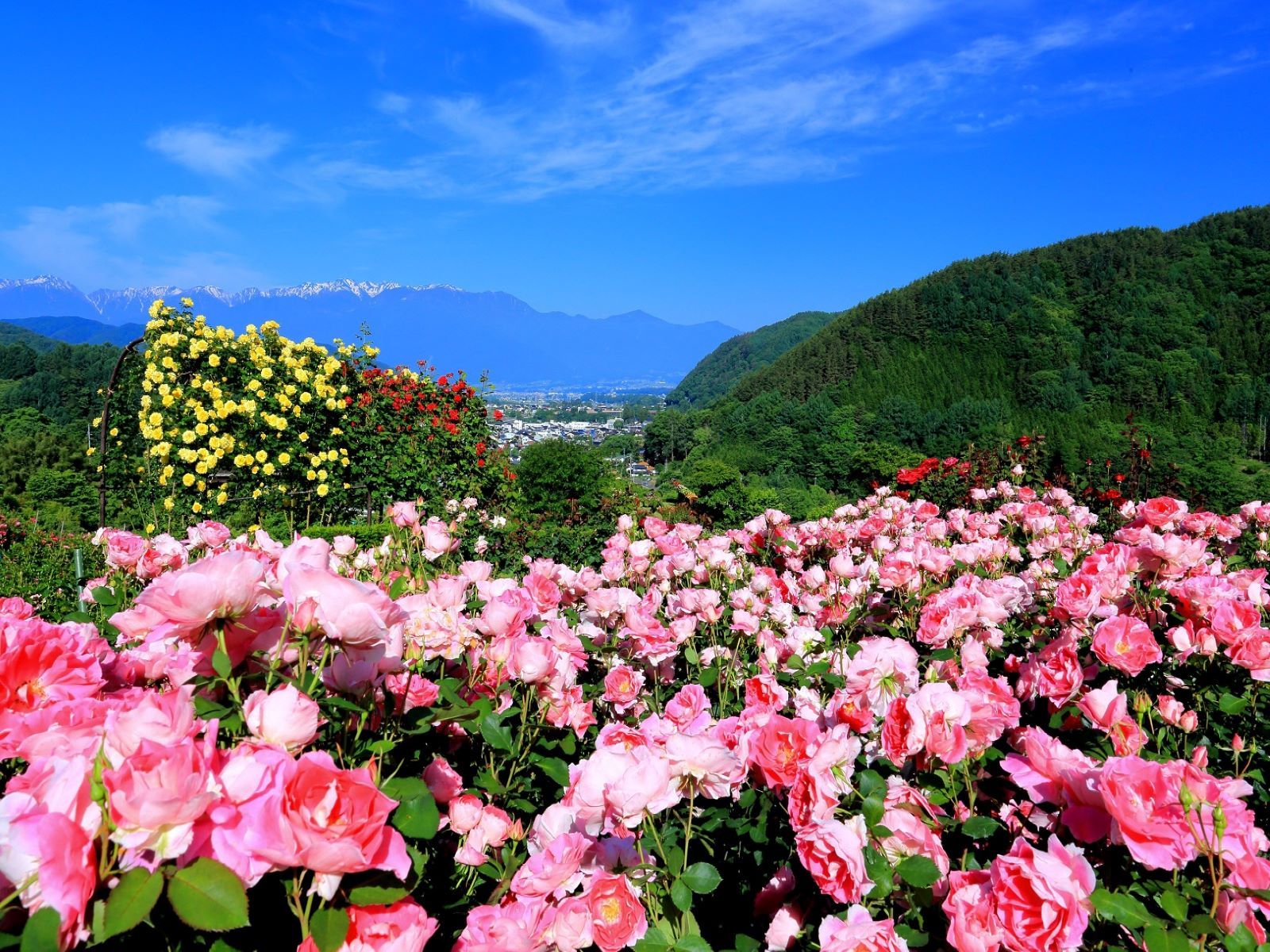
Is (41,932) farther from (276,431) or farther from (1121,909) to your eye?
(276,431)

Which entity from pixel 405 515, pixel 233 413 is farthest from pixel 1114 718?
pixel 233 413

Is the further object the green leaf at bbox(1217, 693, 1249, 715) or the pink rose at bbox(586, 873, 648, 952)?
the green leaf at bbox(1217, 693, 1249, 715)

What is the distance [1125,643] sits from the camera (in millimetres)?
1390

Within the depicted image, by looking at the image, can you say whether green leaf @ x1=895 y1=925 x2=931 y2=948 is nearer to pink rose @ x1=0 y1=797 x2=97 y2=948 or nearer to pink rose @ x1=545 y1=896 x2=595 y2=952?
pink rose @ x1=545 y1=896 x2=595 y2=952

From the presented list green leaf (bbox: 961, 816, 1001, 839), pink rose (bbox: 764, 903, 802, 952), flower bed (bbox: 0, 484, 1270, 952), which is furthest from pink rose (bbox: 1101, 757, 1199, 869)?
pink rose (bbox: 764, 903, 802, 952)

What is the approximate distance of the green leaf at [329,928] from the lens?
63 centimetres

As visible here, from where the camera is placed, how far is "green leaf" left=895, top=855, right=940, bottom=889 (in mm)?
821

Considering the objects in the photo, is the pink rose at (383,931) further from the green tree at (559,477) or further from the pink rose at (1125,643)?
the green tree at (559,477)

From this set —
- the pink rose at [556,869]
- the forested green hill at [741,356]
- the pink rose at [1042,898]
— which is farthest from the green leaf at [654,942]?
the forested green hill at [741,356]

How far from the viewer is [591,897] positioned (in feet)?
2.74

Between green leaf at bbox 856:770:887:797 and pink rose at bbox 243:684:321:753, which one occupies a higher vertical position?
pink rose at bbox 243:684:321:753

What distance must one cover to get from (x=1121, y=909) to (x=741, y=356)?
13090 centimetres

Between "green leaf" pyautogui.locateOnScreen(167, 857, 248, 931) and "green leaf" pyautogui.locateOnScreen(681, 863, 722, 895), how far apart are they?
18.2 inches

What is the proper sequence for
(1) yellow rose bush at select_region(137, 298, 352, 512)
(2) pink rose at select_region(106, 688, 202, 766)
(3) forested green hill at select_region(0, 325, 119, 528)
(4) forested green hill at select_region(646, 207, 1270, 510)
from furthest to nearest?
(4) forested green hill at select_region(646, 207, 1270, 510) → (3) forested green hill at select_region(0, 325, 119, 528) → (1) yellow rose bush at select_region(137, 298, 352, 512) → (2) pink rose at select_region(106, 688, 202, 766)
